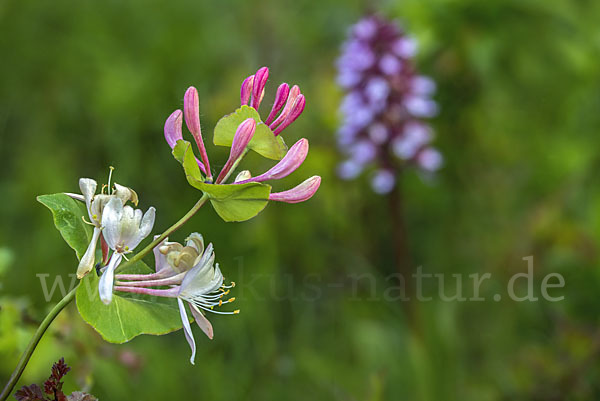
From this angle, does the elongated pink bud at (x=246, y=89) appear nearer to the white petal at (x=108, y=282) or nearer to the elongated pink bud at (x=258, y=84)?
the elongated pink bud at (x=258, y=84)

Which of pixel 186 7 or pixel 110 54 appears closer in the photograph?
pixel 110 54

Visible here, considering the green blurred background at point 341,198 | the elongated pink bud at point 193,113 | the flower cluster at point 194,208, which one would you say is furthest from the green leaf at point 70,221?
the green blurred background at point 341,198

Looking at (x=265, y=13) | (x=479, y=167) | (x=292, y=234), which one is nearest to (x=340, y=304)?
(x=292, y=234)

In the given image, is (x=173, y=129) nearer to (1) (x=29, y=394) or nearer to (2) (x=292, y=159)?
(2) (x=292, y=159)

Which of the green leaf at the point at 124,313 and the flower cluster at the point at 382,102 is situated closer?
the green leaf at the point at 124,313

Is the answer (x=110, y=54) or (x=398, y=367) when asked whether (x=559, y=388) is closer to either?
(x=398, y=367)
